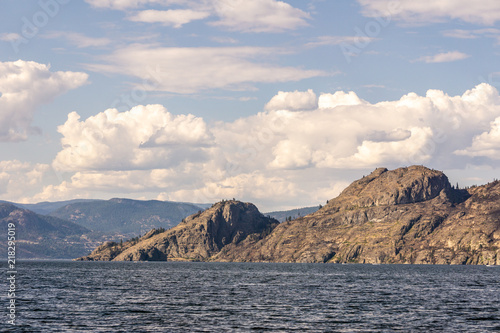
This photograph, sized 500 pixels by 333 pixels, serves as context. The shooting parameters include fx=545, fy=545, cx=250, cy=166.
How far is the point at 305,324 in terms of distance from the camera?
282 ft

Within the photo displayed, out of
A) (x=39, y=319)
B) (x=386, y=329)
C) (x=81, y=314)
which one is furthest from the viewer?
(x=81, y=314)

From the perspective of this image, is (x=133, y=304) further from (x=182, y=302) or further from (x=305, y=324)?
(x=305, y=324)

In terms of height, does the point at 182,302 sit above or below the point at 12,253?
below

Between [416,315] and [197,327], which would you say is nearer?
[197,327]

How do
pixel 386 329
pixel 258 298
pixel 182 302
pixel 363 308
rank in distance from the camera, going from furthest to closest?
1. pixel 258 298
2. pixel 182 302
3. pixel 363 308
4. pixel 386 329

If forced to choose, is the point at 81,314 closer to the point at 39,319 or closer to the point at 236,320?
the point at 39,319

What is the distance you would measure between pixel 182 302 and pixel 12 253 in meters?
38.2

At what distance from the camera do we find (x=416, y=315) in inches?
3846

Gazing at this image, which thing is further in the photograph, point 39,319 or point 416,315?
point 416,315

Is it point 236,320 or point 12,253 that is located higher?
point 12,253

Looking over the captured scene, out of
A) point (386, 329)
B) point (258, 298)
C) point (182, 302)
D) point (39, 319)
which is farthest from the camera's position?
point (258, 298)

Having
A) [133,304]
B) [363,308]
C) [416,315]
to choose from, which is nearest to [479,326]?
[416,315]

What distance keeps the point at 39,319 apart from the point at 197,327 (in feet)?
88.7

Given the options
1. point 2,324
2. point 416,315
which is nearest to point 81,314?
point 2,324
